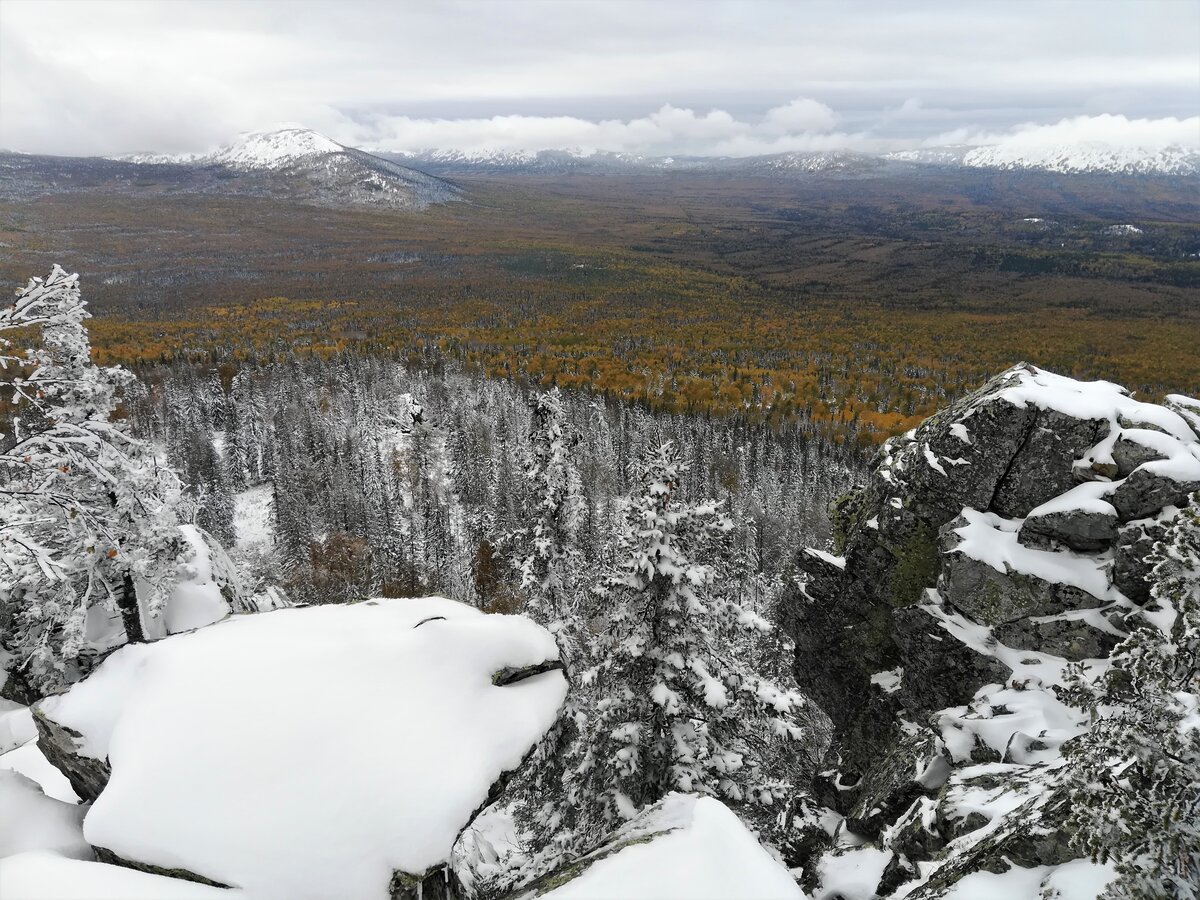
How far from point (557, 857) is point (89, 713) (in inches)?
377

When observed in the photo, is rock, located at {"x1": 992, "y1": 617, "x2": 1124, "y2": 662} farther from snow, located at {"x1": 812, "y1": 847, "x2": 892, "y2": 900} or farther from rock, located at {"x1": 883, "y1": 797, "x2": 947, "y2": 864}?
snow, located at {"x1": 812, "y1": 847, "x2": 892, "y2": 900}

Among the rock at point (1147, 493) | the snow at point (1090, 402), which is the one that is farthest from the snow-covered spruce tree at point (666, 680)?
the rock at point (1147, 493)

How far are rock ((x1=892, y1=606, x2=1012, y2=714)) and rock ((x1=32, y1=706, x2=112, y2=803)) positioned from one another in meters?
14.5

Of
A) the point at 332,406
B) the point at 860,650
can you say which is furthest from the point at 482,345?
the point at 860,650

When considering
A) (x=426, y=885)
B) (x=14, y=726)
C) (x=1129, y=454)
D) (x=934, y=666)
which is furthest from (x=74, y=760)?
(x=1129, y=454)

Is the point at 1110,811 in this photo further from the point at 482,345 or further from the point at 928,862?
the point at 482,345

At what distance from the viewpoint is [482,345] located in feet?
530

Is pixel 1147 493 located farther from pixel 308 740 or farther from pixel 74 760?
pixel 74 760

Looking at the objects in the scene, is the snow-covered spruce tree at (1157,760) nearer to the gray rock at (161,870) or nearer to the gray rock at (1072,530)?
the gray rock at (1072,530)

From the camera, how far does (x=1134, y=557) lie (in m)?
11.0

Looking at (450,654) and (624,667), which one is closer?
(450,654)

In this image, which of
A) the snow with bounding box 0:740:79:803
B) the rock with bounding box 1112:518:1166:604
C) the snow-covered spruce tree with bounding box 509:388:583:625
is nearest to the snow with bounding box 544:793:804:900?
the rock with bounding box 1112:518:1166:604

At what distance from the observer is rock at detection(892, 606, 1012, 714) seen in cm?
1236

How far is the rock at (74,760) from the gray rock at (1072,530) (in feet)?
52.8
